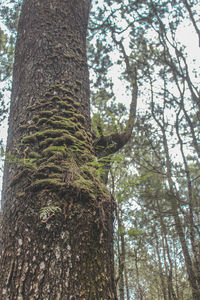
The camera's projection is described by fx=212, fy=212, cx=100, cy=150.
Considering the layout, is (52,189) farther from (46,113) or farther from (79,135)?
(46,113)

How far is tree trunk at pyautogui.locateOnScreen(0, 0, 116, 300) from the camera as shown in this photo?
104 centimetres

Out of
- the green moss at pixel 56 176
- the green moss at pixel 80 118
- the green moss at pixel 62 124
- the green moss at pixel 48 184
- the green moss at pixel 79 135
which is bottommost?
the green moss at pixel 48 184

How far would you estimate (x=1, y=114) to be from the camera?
5145 millimetres

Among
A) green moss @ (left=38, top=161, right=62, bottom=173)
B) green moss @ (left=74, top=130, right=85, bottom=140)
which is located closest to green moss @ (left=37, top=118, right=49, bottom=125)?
green moss @ (left=74, top=130, right=85, bottom=140)

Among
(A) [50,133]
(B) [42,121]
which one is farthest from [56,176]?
(B) [42,121]

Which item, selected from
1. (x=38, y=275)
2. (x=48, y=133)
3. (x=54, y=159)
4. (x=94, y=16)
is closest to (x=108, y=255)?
(x=38, y=275)

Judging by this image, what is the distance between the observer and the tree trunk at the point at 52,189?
3.41ft

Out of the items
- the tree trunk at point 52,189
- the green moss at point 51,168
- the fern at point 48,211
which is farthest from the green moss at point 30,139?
the fern at point 48,211

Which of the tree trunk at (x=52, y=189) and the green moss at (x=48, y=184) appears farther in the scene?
the green moss at (x=48, y=184)

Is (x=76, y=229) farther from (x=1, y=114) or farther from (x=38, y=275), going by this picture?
(x=1, y=114)

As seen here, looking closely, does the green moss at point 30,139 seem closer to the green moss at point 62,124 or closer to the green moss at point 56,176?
the green moss at point 62,124

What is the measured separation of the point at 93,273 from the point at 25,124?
1.09 m

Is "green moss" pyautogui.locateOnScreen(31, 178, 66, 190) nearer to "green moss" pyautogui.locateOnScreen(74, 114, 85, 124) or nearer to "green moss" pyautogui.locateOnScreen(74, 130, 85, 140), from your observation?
"green moss" pyautogui.locateOnScreen(74, 130, 85, 140)

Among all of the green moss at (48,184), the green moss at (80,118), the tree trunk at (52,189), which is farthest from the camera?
the green moss at (80,118)
